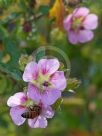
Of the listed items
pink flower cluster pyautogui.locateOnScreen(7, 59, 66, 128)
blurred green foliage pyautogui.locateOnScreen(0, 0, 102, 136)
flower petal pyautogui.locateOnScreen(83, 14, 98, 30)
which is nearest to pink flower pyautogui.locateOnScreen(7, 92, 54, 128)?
pink flower cluster pyautogui.locateOnScreen(7, 59, 66, 128)

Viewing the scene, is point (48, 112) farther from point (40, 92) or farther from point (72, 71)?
point (72, 71)

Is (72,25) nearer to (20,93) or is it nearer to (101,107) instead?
(20,93)

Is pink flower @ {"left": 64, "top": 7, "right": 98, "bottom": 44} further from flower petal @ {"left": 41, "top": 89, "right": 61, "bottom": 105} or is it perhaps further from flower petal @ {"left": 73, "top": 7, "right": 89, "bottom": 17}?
flower petal @ {"left": 41, "top": 89, "right": 61, "bottom": 105}

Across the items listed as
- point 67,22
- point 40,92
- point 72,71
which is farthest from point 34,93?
point 72,71

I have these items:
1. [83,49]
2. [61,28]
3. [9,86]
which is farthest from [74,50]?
[9,86]

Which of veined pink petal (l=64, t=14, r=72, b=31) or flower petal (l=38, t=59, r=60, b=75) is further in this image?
veined pink petal (l=64, t=14, r=72, b=31)

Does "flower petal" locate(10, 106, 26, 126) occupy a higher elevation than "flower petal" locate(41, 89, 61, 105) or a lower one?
lower

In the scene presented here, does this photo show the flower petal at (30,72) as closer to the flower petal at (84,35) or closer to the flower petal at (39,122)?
the flower petal at (39,122)
